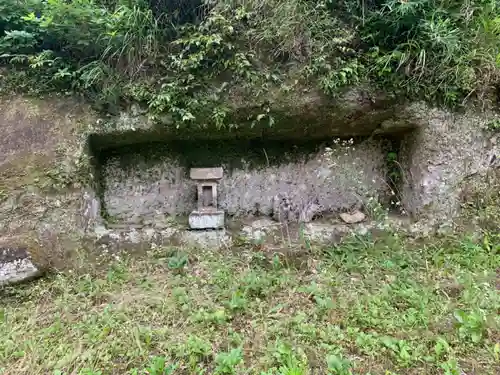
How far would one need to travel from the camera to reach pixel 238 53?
11.1 ft

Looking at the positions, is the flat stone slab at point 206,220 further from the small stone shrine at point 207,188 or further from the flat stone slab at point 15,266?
the flat stone slab at point 15,266

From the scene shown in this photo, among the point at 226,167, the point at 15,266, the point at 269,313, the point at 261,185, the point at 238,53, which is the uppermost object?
the point at 238,53


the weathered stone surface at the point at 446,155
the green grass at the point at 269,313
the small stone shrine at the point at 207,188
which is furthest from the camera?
the small stone shrine at the point at 207,188

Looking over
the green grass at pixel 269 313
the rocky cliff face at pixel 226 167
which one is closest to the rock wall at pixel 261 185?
the rocky cliff face at pixel 226 167

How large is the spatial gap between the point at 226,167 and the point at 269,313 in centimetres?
204

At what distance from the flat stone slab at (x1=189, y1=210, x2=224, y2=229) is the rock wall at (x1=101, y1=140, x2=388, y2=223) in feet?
1.62

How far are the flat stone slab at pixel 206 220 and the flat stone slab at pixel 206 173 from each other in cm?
46

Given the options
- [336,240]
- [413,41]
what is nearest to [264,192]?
[336,240]

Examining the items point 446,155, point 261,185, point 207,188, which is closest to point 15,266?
point 207,188

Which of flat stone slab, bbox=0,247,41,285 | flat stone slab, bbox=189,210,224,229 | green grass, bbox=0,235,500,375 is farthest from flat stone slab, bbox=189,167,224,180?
flat stone slab, bbox=0,247,41,285

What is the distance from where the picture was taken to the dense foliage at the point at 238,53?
3312mm

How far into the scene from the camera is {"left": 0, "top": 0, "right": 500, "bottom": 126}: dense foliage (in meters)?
3.31

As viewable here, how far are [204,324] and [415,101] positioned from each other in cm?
300

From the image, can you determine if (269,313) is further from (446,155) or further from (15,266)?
(446,155)
